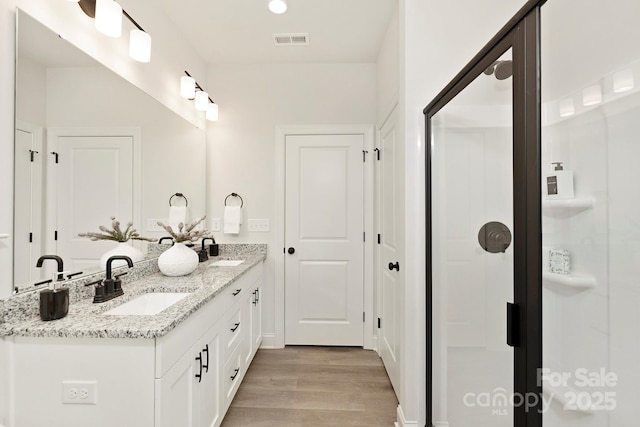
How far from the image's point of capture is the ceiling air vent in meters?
2.64

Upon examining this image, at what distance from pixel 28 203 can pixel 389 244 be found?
2.21 meters

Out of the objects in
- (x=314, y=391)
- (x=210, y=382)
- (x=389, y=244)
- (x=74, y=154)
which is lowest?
(x=314, y=391)

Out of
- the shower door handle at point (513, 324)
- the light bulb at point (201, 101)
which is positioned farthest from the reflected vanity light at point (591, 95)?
the light bulb at point (201, 101)

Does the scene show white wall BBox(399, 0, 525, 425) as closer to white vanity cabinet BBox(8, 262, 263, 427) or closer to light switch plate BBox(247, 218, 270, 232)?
white vanity cabinet BBox(8, 262, 263, 427)

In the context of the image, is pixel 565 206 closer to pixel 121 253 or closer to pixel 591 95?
pixel 591 95

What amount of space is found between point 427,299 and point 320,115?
6.74 ft

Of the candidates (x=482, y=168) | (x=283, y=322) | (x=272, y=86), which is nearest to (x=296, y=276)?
(x=283, y=322)

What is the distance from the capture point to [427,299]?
182 cm

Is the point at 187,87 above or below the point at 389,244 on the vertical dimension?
above

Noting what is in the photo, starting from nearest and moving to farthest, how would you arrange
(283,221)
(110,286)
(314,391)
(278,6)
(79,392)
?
1. (79,392)
2. (110,286)
3. (278,6)
4. (314,391)
5. (283,221)

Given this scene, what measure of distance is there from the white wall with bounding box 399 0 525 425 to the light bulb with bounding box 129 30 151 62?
1556mm

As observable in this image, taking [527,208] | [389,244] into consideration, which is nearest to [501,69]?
[527,208]

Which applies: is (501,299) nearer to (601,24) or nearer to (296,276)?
(601,24)

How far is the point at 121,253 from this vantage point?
1840mm
